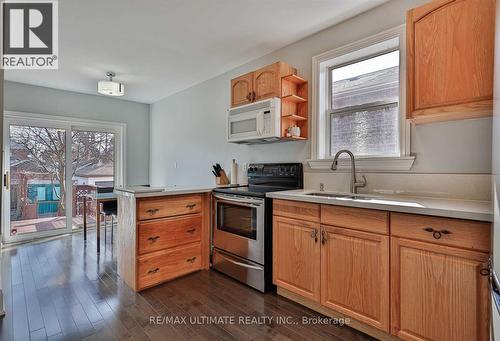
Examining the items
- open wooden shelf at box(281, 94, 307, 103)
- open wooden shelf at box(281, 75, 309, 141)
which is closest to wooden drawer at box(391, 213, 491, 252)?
open wooden shelf at box(281, 75, 309, 141)

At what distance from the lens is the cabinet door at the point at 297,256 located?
188 cm

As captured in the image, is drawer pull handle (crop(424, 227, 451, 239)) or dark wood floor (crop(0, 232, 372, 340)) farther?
dark wood floor (crop(0, 232, 372, 340))

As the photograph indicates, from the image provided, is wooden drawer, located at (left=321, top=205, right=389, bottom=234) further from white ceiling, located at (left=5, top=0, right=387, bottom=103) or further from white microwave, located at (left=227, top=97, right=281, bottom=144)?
white ceiling, located at (left=5, top=0, right=387, bottom=103)

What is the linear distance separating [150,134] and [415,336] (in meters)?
5.16

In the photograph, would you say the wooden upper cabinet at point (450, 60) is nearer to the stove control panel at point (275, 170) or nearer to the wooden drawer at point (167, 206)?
the stove control panel at point (275, 170)

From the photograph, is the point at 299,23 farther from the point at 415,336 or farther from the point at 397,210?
the point at 415,336

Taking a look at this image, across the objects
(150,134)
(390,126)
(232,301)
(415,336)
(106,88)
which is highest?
(106,88)

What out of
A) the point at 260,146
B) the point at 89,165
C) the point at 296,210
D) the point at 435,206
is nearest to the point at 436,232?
the point at 435,206

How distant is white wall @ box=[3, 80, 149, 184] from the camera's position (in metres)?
3.85

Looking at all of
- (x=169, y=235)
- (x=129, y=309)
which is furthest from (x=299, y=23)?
(x=129, y=309)

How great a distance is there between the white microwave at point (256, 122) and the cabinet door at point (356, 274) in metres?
1.09

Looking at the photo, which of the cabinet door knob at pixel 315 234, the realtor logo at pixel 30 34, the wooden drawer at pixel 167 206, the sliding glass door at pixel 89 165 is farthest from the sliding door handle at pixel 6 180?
the cabinet door knob at pixel 315 234

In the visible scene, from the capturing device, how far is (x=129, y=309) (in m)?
1.98

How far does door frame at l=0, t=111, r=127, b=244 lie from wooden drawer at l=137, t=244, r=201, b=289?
2499 mm
